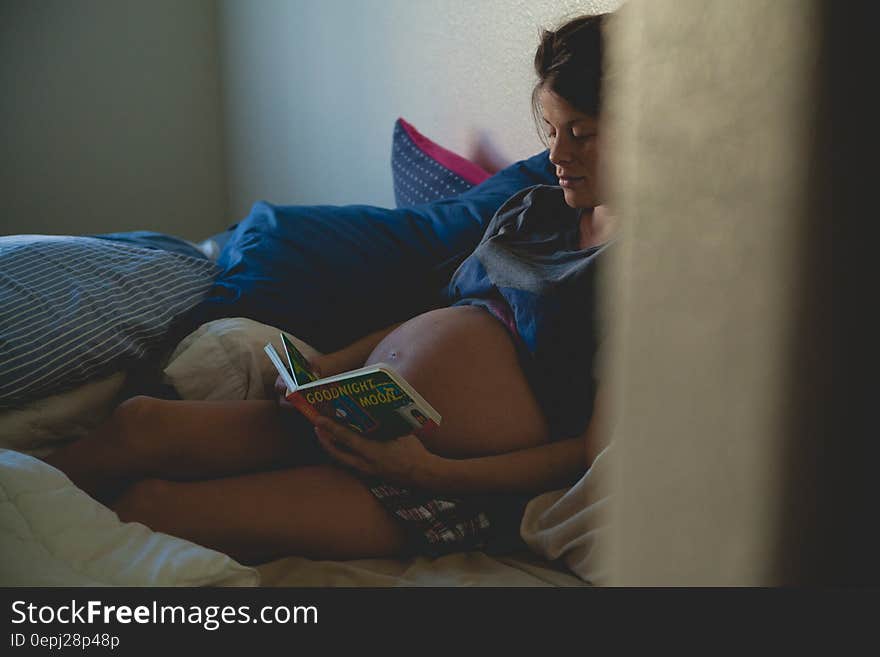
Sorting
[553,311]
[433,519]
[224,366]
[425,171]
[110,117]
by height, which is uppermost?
[110,117]

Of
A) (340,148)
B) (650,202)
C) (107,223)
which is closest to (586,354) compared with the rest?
(650,202)

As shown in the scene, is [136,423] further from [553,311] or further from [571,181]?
[571,181]

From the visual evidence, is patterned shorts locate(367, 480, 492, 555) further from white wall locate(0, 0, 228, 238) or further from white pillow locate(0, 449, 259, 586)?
white wall locate(0, 0, 228, 238)

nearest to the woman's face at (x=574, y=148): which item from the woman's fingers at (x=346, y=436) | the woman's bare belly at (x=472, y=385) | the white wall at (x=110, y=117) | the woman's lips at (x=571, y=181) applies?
the woman's lips at (x=571, y=181)

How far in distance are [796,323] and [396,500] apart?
751 mm

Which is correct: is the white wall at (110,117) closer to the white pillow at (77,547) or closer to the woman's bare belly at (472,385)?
the woman's bare belly at (472,385)

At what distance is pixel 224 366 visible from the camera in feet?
3.96

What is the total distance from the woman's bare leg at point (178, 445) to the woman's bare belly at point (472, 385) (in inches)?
7.1

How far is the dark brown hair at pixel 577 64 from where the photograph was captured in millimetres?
1082

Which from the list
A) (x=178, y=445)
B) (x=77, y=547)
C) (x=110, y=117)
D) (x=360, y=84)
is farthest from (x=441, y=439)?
(x=110, y=117)

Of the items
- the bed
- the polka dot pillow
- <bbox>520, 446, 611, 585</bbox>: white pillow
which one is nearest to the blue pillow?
the bed

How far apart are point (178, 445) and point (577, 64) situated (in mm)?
719

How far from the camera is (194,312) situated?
136 centimetres
